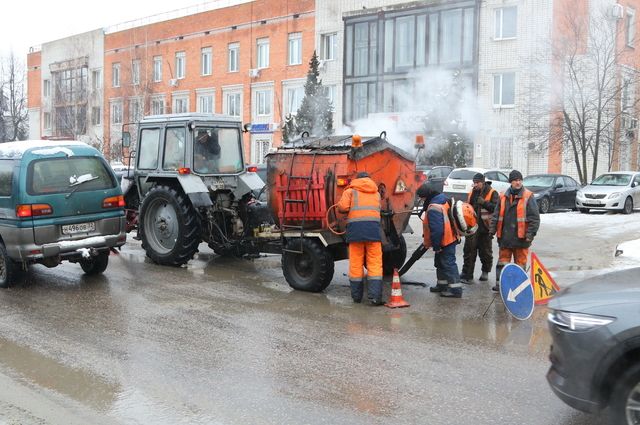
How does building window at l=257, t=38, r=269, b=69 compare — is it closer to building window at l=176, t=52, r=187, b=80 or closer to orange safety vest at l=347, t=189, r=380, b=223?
building window at l=176, t=52, r=187, b=80

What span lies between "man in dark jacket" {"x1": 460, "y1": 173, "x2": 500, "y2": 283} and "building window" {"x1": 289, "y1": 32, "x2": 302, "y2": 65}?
29586 mm

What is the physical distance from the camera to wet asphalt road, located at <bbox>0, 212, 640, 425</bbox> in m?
4.74

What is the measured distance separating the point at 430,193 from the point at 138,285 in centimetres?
413

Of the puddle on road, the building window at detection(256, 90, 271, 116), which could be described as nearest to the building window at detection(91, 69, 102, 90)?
the building window at detection(256, 90, 271, 116)

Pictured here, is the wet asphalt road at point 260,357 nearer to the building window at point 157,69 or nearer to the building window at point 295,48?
the building window at point 295,48

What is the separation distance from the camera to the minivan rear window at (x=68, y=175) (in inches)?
348

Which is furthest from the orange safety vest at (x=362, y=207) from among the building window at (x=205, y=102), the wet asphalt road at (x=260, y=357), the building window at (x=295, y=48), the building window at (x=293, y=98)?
the building window at (x=205, y=102)

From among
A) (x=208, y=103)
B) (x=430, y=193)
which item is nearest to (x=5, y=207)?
(x=430, y=193)

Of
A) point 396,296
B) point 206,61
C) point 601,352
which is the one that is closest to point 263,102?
point 206,61

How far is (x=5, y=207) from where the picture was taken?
8758 millimetres

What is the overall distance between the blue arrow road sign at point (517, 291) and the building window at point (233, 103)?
3521 centimetres

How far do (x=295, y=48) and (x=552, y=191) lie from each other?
20669mm

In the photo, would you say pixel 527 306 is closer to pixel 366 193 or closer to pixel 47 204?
pixel 366 193

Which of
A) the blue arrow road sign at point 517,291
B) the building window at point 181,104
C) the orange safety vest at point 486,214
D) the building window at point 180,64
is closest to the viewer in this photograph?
the blue arrow road sign at point 517,291
